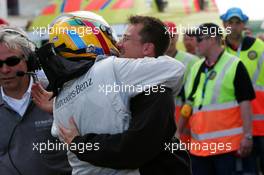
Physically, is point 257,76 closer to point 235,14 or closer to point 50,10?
point 235,14

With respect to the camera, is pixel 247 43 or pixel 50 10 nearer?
pixel 247 43

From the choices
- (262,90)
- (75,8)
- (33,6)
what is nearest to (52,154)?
(262,90)

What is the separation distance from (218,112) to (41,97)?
2499 millimetres

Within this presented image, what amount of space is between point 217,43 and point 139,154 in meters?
3.22

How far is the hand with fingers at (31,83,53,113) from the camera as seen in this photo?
3.16 m

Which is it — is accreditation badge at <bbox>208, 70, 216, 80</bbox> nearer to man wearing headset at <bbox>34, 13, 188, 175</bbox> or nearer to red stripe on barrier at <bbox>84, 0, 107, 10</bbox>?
man wearing headset at <bbox>34, 13, 188, 175</bbox>

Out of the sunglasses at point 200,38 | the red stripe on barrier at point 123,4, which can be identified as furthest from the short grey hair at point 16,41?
the red stripe on barrier at point 123,4

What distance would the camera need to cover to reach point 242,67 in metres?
5.28

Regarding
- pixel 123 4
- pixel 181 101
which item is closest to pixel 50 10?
pixel 123 4

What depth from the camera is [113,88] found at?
8.19 ft

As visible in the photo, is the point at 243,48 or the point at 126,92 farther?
the point at 243,48

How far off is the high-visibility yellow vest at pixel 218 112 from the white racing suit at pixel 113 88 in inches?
111

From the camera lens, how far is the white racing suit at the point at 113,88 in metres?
2.49

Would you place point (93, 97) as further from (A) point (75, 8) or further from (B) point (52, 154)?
(A) point (75, 8)
